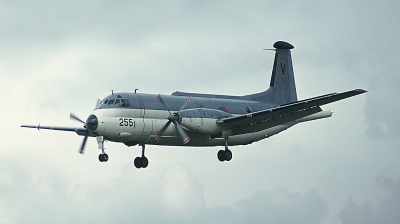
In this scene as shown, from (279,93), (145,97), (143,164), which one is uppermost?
(279,93)

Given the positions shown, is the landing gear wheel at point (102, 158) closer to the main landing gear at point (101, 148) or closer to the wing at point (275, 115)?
the main landing gear at point (101, 148)

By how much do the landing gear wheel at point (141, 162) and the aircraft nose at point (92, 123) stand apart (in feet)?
17.6

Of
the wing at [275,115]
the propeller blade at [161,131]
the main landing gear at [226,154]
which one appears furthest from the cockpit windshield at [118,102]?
the main landing gear at [226,154]

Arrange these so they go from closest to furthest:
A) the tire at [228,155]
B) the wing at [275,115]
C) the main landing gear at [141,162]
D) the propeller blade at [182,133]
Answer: the wing at [275,115] < the propeller blade at [182,133] < the main landing gear at [141,162] < the tire at [228,155]

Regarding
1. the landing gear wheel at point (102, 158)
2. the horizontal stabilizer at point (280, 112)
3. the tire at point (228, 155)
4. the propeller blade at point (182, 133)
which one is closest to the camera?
the landing gear wheel at point (102, 158)

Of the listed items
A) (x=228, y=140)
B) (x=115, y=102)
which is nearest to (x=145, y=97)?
(x=115, y=102)

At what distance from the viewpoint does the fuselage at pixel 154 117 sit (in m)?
45.8

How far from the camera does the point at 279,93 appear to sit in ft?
193

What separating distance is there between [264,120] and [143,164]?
27.1 feet

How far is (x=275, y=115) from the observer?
161 feet

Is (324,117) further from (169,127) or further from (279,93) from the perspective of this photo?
(169,127)

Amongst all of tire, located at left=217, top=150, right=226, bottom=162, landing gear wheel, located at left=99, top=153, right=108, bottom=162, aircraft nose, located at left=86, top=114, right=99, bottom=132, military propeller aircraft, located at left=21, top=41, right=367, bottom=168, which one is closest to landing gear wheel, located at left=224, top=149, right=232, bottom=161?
military propeller aircraft, located at left=21, top=41, right=367, bottom=168

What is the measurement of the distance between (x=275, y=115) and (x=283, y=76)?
10934 millimetres

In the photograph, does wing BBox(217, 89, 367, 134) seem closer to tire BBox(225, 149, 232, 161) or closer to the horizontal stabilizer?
the horizontal stabilizer
